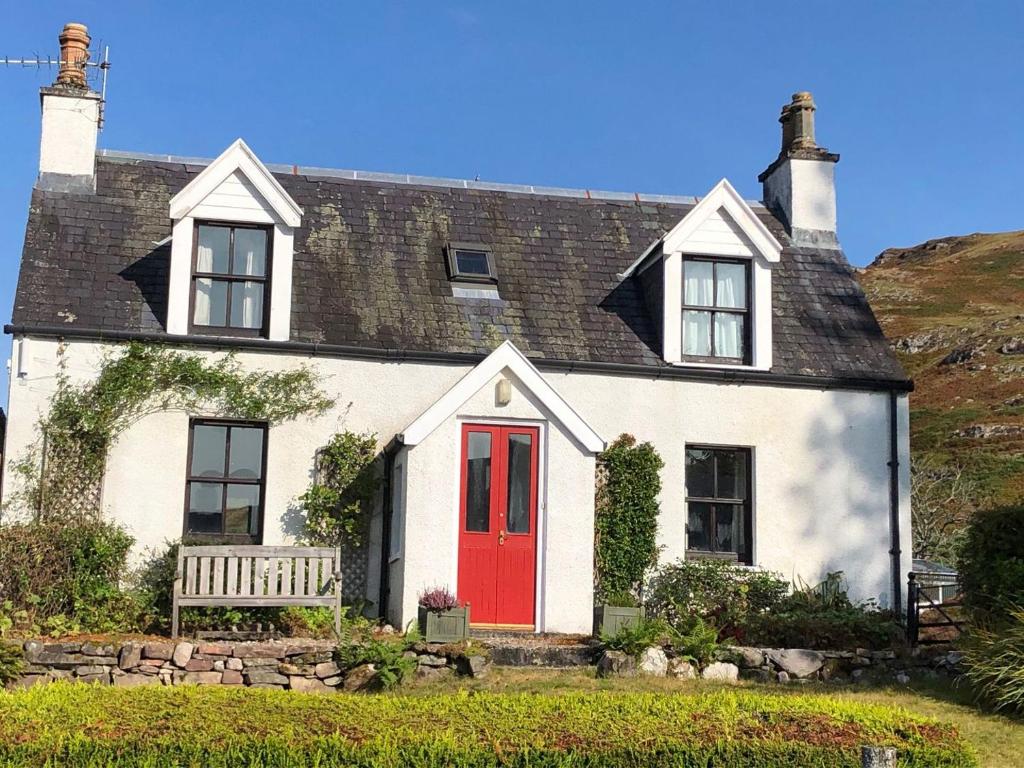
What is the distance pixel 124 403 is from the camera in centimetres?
1644

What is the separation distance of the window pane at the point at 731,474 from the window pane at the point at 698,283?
230 centimetres

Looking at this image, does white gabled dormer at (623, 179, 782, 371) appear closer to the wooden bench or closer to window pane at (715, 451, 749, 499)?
window pane at (715, 451, 749, 499)

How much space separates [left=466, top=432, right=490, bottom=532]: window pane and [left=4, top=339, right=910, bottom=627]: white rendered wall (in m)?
0.32

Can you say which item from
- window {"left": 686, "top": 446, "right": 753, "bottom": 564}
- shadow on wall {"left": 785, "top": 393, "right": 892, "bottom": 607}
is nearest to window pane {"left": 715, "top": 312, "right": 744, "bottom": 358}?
window {"left": 686, "top": 446, "right": 753, "bottom": 564}

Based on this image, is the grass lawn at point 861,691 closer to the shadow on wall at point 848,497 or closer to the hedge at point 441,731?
the hedge at point 441,731

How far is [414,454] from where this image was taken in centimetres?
1578

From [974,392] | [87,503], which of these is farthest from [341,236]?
[974,392]

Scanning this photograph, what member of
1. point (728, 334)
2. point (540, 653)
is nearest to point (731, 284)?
point (728, 334)

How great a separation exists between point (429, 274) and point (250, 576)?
229 inches

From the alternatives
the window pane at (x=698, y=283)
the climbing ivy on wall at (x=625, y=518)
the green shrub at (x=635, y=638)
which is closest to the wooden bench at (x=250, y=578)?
the green shrub at (x=635, y=638)

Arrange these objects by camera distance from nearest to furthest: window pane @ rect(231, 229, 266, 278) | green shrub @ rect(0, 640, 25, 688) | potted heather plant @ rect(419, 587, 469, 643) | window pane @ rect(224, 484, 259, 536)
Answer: green shrub @ rect(0, 640, 25, 688) < potted heather plant @ rect(419, 587, 469, 643) < window pane @ rect(224, 484, 259, 536) < window pane @ rect(231, 229, 266, 278)

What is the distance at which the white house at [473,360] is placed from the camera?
52.9 feet

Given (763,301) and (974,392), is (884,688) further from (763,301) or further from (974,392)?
(974,392)

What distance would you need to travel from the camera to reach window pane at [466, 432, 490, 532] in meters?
16.0
